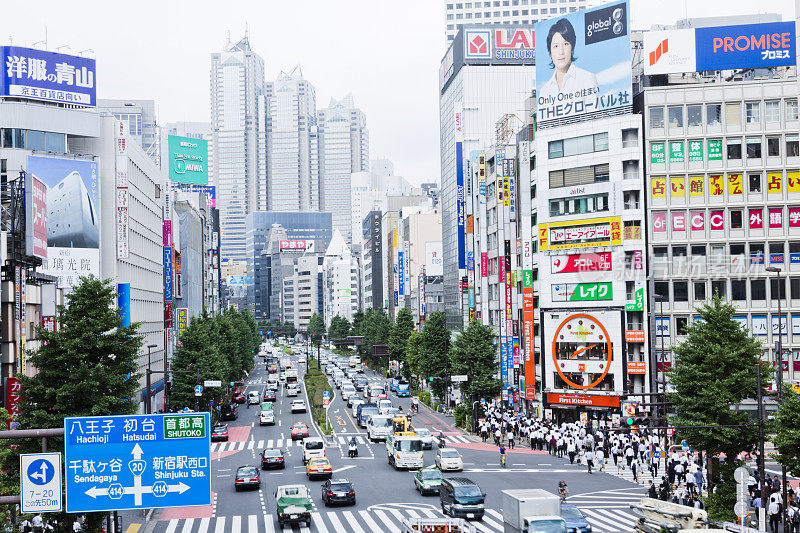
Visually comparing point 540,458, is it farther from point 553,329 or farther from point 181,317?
point 181,317

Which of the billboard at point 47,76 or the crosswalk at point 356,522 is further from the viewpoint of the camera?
the billboard at point 47,76

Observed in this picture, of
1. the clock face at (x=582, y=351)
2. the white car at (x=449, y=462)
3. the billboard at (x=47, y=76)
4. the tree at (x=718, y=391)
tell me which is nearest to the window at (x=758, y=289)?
the clock face at (x=582, y=351)

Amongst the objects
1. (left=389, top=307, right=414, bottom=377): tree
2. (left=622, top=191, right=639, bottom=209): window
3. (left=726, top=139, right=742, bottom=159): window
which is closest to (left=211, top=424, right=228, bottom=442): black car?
(left=622, top=191, right=639, bottom=209): window

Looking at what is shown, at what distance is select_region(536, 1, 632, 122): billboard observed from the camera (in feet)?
237

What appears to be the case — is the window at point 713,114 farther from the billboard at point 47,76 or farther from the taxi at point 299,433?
the billboard at point 47,76

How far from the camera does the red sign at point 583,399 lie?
71750 mm

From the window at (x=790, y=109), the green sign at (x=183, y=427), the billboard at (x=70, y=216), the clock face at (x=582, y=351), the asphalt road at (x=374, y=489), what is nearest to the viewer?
the green sign at (x=183, y=427)

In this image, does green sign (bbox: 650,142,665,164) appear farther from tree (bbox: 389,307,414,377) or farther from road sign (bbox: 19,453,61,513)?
road sign (bbox: 19,453,61,513)

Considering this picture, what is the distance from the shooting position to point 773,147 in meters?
69.6

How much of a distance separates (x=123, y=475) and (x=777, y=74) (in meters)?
68.3

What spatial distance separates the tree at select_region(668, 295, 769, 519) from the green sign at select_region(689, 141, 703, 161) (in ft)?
116

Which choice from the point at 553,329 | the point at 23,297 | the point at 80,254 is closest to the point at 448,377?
the point at 553,329

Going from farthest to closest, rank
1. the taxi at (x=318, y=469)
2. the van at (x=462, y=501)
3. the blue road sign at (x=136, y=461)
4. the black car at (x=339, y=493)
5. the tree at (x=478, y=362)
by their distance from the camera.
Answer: the tree at (x=478, y=362)
the taxi at (x=318, y=469)
the black car at (x=339, y=493)
the van at (x=462, y=501)
the blue road sign at (x=136, y=461)

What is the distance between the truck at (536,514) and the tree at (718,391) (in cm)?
931
